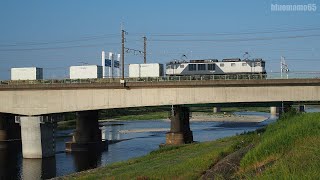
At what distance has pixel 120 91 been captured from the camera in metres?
58.5

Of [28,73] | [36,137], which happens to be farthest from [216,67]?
[28,73]

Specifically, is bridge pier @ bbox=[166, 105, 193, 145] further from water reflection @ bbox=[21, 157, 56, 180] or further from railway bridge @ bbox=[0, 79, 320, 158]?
water reflection @ bbox=[21, 157, 56, 180]

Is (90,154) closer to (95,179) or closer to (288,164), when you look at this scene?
(95,179)

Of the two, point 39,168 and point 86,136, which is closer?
point 39,168

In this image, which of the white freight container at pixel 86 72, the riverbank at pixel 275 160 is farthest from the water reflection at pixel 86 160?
the riverbank at pixel 275 160

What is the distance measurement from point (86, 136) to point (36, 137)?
1180 cm

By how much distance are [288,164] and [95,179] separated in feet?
61.2

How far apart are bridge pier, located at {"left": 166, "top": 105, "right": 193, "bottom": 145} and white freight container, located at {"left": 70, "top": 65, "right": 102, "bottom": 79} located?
1394cm

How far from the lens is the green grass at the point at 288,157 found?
1124cm

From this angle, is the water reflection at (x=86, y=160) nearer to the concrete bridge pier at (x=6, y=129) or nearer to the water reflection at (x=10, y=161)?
the water reflection at (x=10, y=161)

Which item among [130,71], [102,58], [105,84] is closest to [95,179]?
[105,84]

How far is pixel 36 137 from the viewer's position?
195ft

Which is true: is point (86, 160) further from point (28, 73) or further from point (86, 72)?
point (28, 73)

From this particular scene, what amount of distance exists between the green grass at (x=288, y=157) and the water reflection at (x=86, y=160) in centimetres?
3555
